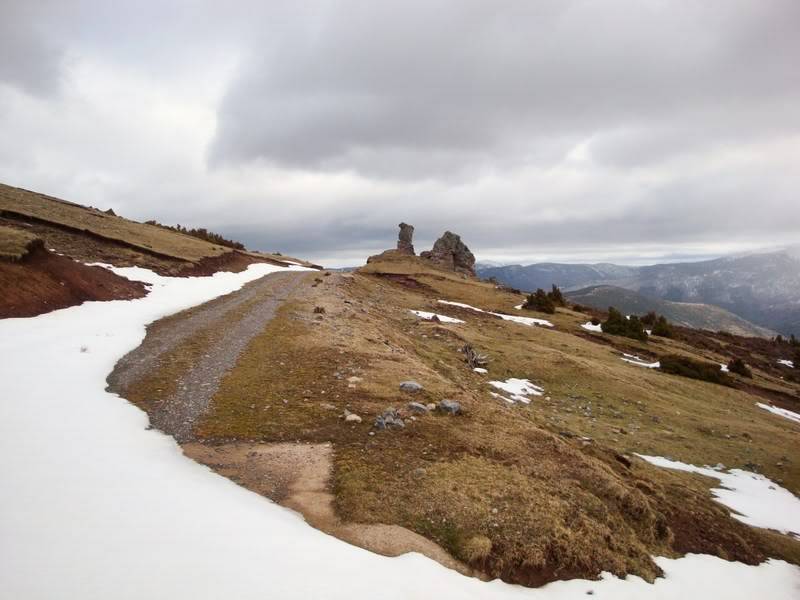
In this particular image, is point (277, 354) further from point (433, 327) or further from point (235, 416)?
point (433, 327)

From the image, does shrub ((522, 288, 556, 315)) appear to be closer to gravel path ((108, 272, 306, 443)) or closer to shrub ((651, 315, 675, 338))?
shrub ((651, 315, 675, 338))

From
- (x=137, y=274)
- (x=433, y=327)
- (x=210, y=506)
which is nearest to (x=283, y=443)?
(x=210, y=506)

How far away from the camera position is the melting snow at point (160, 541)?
5812mm

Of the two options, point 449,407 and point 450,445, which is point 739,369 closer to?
point 449,407

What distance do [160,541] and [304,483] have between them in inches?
131

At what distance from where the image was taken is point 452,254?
108938 mm

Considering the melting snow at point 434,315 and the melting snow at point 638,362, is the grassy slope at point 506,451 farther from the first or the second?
the melting snow at point 434,315

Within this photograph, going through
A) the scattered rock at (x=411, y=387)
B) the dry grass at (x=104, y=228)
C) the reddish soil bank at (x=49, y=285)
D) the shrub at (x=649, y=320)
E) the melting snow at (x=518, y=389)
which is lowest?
the shrub at (x=649, y=320)

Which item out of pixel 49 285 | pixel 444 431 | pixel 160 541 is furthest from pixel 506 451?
pixel 49 285

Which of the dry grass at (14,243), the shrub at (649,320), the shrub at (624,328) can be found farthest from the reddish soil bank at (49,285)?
the shrub at (649,320)

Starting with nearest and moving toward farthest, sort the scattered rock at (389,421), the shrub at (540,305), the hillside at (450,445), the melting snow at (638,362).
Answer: the hillside at (450,445), the scattered rock at (389,421), the melting snow at (638,362), the shrub at (540,305)

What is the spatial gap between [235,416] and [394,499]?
19.5 ft

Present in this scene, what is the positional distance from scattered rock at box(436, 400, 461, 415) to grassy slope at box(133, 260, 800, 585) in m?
0.40

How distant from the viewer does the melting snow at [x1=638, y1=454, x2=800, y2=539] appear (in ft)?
46.1
